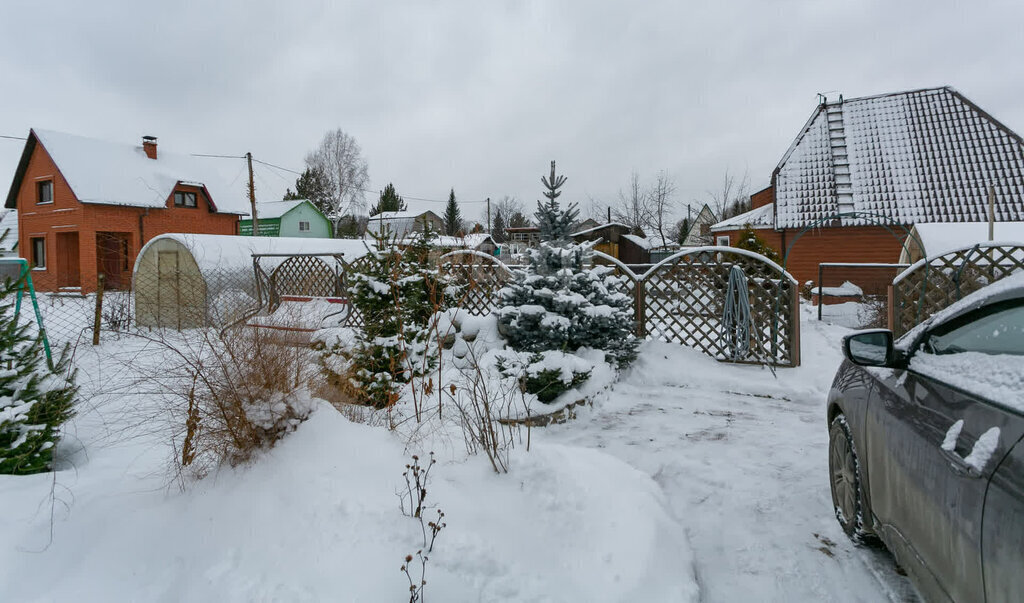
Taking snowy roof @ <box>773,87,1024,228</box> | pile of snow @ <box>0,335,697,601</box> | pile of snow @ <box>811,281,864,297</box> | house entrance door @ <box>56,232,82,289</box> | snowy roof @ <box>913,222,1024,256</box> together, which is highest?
snowy roof @ <box>773,87,1024,228</box>

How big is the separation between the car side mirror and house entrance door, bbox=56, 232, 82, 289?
29758 mm

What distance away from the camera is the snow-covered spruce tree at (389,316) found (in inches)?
199

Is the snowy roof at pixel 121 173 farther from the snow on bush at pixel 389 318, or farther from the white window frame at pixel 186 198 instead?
the snow on bush at pixel 389 318

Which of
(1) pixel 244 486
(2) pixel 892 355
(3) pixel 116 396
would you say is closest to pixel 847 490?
(2) pixel 892 355

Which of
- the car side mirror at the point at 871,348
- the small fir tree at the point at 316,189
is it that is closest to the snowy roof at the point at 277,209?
the small fir tree at the point at 316,189

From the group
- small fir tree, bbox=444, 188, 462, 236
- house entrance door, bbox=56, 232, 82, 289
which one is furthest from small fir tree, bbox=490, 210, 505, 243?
house entrance door, bbox=56, 232, 82, 289

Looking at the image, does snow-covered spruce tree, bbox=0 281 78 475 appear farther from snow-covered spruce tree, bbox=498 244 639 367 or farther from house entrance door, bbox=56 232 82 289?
house entrance door, bbox=56 232 82 289

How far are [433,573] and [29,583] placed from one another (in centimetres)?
169

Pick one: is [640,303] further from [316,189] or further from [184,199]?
[316,189]

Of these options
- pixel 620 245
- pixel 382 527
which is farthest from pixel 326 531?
pixel 620 245

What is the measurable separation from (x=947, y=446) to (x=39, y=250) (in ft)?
110

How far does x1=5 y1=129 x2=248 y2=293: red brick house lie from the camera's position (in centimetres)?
2317

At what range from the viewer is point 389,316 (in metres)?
5.46

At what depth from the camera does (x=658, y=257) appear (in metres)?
33.9
